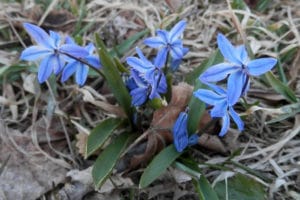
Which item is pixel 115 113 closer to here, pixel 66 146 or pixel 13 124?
pixel 66 146

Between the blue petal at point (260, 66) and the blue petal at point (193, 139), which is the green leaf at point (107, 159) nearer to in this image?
the blue petal at point (193, 139)

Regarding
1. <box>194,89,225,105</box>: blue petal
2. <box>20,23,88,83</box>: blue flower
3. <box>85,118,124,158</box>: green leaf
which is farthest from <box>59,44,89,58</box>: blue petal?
<box>194,89,225,105</box>: blue petal

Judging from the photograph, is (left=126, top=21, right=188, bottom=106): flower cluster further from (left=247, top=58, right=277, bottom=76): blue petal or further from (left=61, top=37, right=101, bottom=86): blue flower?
(left=247, top=58, right=277, bottom=76): blue petal

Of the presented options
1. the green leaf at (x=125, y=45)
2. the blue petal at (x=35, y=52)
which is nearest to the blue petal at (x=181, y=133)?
the blue petal at (x=35, y=52)

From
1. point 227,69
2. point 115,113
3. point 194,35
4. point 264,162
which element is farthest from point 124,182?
point 194,35

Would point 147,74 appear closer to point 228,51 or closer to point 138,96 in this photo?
point 138,96
